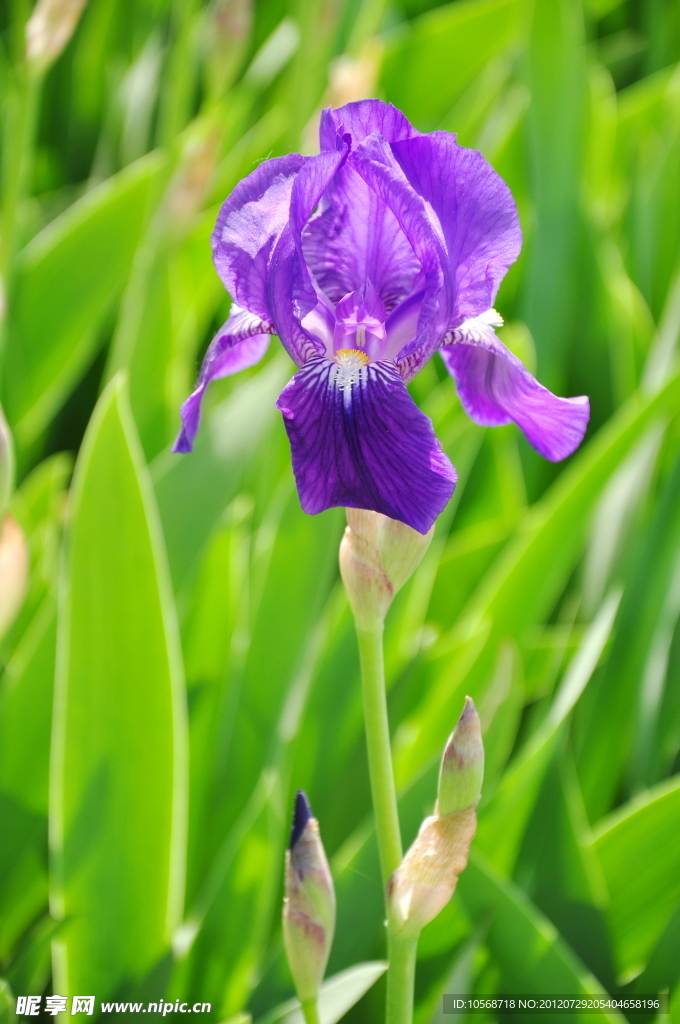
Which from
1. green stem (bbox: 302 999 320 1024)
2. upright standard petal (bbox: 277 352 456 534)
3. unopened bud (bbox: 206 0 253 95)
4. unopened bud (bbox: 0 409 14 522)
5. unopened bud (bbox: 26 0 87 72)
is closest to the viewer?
upright standard petal (bbox: 277 352 456 534)

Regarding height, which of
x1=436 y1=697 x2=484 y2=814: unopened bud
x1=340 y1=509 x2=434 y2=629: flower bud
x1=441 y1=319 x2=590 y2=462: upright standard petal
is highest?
x1=441 y1=319 x2=590 y2=462: upright standard petal

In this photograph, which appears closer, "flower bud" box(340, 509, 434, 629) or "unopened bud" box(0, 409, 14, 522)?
"flower bud" box(340, 509, 434, 629)

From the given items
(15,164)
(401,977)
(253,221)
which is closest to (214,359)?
(253,221)

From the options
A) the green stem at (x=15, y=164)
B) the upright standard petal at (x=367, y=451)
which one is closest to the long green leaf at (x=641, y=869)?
the upright standard petal at (x=367, y=451)

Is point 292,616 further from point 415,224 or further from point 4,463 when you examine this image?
point 415,224

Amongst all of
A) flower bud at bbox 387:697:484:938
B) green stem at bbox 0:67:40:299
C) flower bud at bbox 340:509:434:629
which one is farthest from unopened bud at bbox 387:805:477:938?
green stem at bbox 0:67:40:299

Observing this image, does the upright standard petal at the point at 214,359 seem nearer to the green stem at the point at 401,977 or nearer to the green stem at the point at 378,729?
the green stem at the point at 378,729

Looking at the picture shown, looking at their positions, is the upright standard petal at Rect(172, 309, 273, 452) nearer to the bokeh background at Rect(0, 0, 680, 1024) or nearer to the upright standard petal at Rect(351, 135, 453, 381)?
the upright standard petal at Rect(351, 135, 453, 381)
